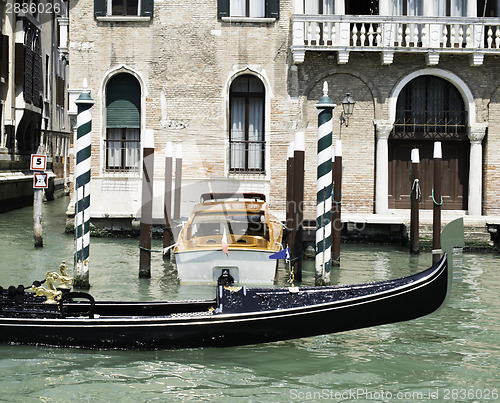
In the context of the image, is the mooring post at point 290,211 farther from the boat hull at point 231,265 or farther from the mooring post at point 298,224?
the boat hull at point 231,265

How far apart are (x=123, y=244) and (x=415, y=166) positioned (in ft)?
17.5

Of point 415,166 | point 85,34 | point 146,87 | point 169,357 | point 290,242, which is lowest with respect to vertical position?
point 169,357

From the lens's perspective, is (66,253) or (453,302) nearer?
(453,302)

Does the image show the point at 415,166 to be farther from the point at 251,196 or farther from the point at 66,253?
the point at 66,253

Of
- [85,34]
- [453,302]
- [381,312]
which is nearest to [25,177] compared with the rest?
[85,34]

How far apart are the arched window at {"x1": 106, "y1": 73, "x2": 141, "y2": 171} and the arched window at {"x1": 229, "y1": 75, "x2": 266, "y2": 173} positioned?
188cm

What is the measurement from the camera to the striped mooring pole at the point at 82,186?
348 inches

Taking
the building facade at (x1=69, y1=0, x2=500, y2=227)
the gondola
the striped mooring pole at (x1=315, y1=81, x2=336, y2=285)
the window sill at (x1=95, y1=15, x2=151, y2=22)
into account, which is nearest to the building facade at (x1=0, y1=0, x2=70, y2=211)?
the window sill at (x1=95, y1=15, x2=151, y2=22)

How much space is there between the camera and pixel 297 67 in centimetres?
1502

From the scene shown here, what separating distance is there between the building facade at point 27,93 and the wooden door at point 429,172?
24.0 ft

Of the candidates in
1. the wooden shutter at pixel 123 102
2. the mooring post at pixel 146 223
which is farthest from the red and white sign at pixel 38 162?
the wooden shutter at pixel 123 102

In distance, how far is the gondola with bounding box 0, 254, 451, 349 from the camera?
6.45 metres

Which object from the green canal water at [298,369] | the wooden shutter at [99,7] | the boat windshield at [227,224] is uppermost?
the wooden shutter at [99,7]

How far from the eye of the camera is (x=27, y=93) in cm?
2222
